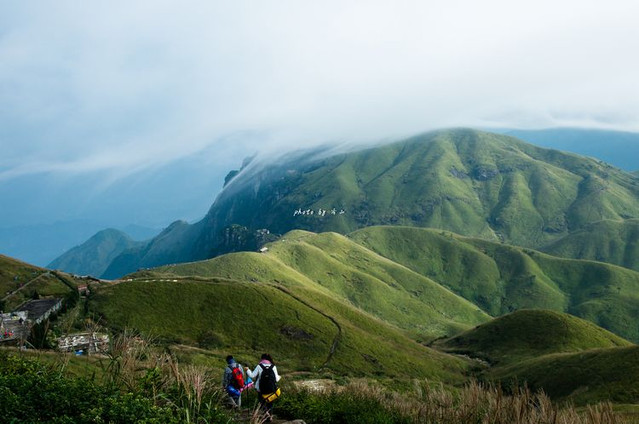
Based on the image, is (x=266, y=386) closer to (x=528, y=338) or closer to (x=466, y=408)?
(x=466, y=408)

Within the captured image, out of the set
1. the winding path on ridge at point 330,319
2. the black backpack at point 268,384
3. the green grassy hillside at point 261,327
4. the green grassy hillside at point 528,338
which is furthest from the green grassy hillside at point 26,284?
the green grassy hillside at point 528,338

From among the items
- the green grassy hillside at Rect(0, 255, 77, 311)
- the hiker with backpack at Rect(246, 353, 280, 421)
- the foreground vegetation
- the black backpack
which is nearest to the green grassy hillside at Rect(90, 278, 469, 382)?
the green grassy hillside at Rect(0, 255, 77, 311)

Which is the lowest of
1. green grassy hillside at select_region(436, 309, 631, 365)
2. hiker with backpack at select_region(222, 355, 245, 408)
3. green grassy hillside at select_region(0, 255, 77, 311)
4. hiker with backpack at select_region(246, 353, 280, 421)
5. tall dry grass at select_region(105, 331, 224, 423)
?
green grassy hillside at select_region(436, 309, 631, 365)

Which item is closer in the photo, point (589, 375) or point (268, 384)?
point (268, 384)

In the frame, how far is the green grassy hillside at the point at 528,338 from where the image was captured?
5084 inches

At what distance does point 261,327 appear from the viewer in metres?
109

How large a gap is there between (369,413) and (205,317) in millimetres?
93916

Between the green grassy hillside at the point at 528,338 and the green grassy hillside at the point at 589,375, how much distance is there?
2869 centimetres

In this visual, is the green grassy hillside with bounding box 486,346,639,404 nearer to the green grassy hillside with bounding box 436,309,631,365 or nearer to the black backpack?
the green grassy hillside with bounding box 436,309,631,365

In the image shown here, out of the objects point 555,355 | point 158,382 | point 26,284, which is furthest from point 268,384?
point 26,284

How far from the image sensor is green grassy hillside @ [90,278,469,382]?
9850 centimetres

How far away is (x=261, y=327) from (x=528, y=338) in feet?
281

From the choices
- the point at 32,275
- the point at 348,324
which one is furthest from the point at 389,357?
the point at 32,275

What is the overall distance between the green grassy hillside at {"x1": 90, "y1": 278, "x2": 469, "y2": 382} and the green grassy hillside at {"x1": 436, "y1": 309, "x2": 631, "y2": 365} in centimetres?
1757
